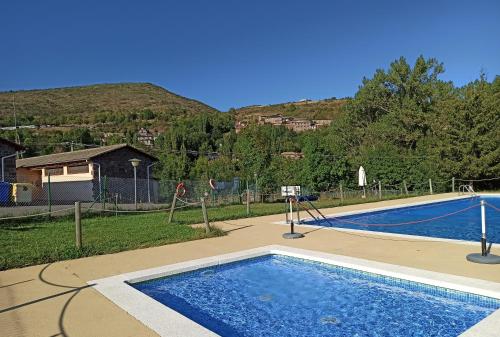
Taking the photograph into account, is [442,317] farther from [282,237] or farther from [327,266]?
[282,237]

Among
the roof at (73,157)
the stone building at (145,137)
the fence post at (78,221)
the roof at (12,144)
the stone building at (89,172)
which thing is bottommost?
the fence post at (78,221)

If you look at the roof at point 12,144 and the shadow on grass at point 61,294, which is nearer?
the shadow on grass at point 61,294

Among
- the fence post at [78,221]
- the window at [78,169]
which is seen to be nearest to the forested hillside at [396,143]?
the window at [78,169]

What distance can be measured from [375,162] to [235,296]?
2276 cm

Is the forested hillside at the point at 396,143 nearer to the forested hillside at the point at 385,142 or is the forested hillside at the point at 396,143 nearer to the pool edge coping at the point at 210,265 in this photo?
the forested hillside at the point at 385,142

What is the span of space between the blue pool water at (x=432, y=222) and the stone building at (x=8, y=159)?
70.2 feet

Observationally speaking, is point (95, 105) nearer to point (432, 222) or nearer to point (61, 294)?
point (432, 222)

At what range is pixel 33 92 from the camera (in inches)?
2876

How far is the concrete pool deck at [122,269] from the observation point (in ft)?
13.8

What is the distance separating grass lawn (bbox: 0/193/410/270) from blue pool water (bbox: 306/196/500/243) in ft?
15.1

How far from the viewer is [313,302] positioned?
18.9 ft

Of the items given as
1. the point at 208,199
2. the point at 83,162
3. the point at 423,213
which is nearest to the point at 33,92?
the point at 83,162

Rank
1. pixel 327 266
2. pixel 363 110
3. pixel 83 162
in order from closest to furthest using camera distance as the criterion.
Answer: pixel 327 266
pixel 83 162
pixel 363 110

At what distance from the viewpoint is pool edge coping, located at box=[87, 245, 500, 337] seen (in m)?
4.02
